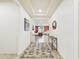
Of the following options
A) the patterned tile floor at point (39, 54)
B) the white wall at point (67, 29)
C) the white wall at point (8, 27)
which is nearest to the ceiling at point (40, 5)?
the white wall at point (8, 27)

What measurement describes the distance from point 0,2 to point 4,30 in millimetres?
1509

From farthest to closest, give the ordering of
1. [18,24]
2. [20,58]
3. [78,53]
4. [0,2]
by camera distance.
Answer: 1. [0,2]
2. [18,24]
3. [20,58]
4. [78,53]

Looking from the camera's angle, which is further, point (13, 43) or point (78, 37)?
point (13, 43)

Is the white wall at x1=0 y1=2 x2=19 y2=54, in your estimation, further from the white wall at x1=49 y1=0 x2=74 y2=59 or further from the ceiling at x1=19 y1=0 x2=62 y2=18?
the white wall at x1=49 y1=0 x2=74 y2=59

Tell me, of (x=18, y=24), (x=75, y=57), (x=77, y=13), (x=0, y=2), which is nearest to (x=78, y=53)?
(x=75, y=57)

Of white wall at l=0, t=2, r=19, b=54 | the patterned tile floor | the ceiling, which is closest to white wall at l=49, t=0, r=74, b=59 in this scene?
the patterned tile floor

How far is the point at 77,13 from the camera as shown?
3.02 meters

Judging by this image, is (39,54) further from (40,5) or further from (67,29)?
(40,5)

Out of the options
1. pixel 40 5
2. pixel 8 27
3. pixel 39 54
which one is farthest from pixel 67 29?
pixel 40 5

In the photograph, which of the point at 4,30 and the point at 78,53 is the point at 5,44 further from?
the point at 78,53

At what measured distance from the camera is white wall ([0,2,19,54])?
20.9 ft

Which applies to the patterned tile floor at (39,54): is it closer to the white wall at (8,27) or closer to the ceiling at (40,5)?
the white wall at (8,27)

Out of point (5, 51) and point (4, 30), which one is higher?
point (4, 30)

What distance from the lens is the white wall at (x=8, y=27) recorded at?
6.36 meters
